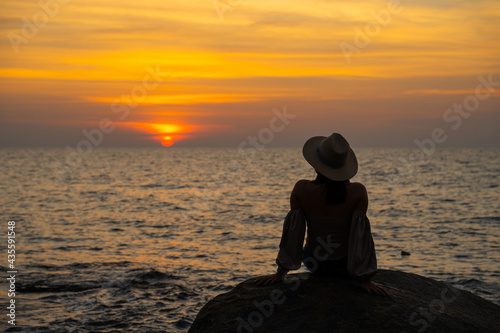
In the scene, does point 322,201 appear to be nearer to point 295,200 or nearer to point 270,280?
point 295,200

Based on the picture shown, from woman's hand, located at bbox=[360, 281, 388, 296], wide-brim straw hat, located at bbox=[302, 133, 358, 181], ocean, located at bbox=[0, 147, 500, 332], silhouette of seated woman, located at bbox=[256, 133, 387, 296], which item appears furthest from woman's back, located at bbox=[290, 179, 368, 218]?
ocean, located at bbox=[0, 147, 500, 332]

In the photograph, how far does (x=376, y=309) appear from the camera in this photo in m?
5.24

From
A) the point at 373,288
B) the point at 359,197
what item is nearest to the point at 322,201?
the point at 359,197

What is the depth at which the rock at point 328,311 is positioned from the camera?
16.6 ft

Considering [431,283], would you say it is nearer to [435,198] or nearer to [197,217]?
[197,217]

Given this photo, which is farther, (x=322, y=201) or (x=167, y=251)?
(x=167, y=251)

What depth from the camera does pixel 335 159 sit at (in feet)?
17.7

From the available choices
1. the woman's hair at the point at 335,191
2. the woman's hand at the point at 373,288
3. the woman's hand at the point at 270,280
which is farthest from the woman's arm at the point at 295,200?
the woman's hand at the point at 373,288

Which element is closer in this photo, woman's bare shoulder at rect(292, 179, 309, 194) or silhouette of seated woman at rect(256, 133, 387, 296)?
silhouette of seated woman at rect(256, 133, 387, 296)

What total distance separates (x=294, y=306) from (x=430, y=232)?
62.3 ft

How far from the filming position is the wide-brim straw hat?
5.38 meters

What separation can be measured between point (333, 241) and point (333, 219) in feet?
0.87

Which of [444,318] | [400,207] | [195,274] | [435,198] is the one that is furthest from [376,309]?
[435,198]

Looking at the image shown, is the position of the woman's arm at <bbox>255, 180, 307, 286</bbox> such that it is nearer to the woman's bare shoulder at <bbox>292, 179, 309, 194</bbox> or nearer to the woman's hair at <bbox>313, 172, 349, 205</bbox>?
the woman's bare shoulder at <bbox>292, 179, 309, 194</bbox>
